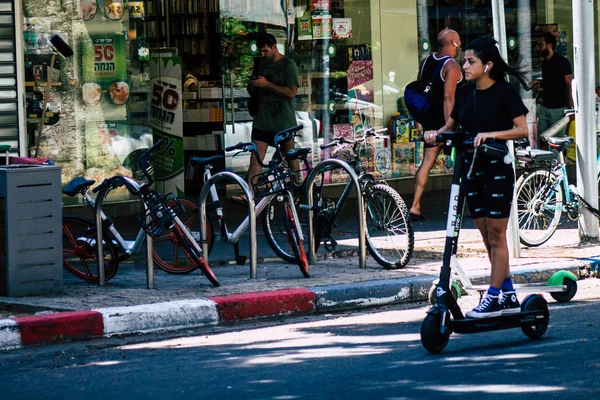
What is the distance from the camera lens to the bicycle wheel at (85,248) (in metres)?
9.81

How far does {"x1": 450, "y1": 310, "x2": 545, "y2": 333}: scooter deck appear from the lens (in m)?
7.11

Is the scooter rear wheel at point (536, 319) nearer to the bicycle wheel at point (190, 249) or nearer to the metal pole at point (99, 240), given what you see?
the bicycle wheel at point (190, 249)

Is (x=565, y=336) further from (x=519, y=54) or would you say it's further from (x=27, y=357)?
(x=519, y=54)

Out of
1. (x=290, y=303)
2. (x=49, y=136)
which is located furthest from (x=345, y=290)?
(x=49, y=136)

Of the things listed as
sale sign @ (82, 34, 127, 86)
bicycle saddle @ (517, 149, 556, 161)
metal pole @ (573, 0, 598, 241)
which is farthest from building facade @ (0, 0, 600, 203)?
metal pole @ (573, 0, 598, 241)

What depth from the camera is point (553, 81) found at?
16.6 meters

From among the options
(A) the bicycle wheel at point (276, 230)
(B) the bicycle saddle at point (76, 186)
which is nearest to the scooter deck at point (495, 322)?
(A) the bicycle wheel at point (276, 230)

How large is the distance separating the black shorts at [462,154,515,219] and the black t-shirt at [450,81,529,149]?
0.58 ft

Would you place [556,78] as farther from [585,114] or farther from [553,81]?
[585,114]

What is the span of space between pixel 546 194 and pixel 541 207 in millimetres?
149

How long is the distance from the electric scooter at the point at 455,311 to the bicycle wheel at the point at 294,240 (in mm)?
2499

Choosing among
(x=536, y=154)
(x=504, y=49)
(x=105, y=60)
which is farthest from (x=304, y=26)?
(x=504, y=49)

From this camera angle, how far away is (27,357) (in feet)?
24.8

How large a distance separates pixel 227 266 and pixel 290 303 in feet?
6.49
